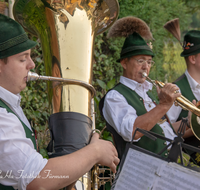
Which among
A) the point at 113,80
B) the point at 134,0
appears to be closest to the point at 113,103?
the point at 113,80

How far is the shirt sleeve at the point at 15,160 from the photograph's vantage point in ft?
3.26

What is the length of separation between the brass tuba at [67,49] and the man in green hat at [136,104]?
1.52 ft

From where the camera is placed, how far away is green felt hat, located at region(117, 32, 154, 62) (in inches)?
94.6

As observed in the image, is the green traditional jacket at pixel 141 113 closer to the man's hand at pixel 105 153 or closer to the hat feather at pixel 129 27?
the hat feather at pixel 129 27

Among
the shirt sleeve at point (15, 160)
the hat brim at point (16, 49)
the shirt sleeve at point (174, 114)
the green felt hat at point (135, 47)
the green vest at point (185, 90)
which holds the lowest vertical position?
the shirt sleeve at point (174, 114)

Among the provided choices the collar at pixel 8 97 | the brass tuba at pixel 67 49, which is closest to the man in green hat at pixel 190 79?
the brass tuba at pixel 67 49

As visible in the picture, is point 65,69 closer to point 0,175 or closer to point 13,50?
point 13,50

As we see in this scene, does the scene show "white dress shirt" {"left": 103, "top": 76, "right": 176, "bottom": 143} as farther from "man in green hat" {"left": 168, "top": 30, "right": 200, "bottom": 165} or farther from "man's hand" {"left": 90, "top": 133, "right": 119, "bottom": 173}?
"man's hand" {"left": 90, "top": 133, "right": 119, "bottom": 173}

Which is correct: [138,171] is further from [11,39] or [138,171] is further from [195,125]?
[195,125]

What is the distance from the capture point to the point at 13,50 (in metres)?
1.22

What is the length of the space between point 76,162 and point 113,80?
266 centimetres

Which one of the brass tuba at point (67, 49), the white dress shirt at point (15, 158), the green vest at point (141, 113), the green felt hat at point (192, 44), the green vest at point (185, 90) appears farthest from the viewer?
the green felt hat at point (192, 44)

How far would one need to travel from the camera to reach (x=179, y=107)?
100 inches

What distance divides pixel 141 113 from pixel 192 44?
3.80 ft
